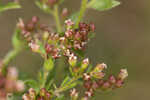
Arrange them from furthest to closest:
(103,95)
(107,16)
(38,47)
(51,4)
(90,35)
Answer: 1. (107,16)
2. (103,95)
3. (51,4)
4. (90,35)
5. (38,47)

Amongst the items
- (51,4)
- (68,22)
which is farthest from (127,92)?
(68,22)

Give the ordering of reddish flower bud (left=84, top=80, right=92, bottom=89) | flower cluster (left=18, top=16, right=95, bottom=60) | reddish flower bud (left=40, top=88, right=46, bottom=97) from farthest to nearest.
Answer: reddish flower bud (left=84, top=80, right=92, bottom=89)
flower cluster (left=18, top=16, right=95, bottom=60)
reddish flower bud (left=40, top=88, right=46, bottom=97)

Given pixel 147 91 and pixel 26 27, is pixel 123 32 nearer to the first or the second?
pixel 147 91

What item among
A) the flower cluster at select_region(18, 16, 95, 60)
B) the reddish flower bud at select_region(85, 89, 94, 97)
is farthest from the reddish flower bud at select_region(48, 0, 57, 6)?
the reddish flower bud at select_region(85, 89, 94, 97)

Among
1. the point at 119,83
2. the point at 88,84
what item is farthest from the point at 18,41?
the point at 119,83

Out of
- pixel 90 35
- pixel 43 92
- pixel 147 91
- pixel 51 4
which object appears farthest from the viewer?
pixel 147 91

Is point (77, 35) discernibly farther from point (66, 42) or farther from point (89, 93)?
point (89, 93)

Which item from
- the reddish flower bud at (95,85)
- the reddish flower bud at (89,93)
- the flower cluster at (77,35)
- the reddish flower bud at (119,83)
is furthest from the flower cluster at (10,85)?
the reddish flower bud at (119,83)

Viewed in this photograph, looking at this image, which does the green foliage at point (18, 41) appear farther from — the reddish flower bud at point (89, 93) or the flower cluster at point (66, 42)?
the reddish flower bud at point (89, 93)

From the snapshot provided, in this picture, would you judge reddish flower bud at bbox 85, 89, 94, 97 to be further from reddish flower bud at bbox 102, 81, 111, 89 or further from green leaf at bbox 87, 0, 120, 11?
green leaf at bbox 87, 0, 120, 11
